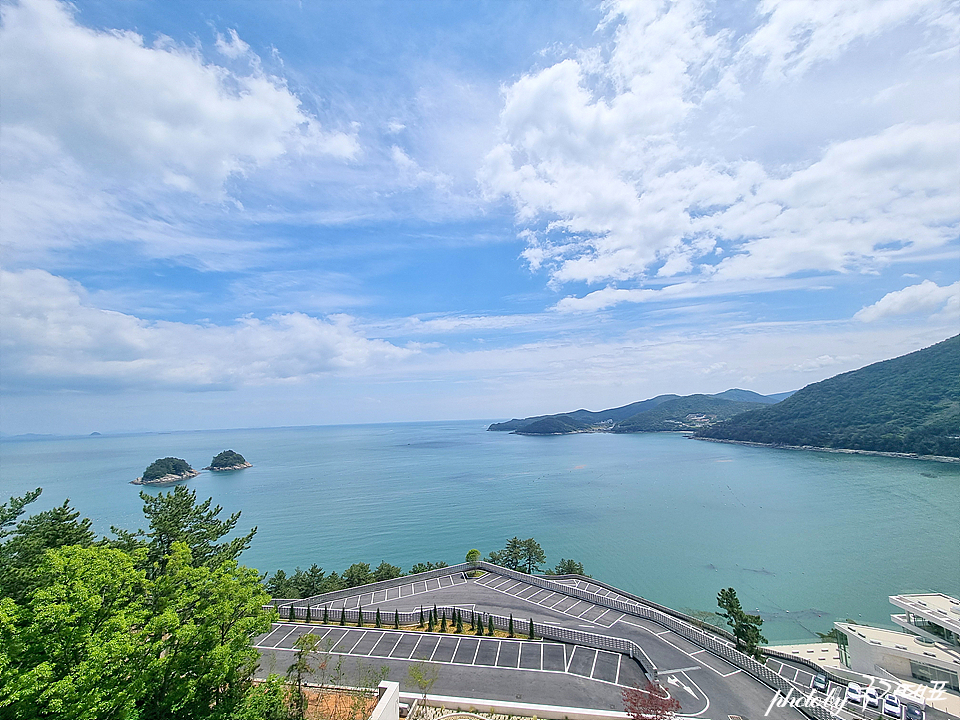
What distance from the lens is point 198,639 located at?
8367 millimetres

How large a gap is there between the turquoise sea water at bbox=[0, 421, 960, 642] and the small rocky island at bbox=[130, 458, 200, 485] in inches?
135

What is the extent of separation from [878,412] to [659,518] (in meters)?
85.5

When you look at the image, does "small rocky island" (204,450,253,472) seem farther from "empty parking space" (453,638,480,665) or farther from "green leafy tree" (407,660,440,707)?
"green leafy tree" (407,660,440,707)

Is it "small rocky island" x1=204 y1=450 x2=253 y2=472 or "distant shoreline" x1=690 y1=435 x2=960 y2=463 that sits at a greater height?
"small rocky island" x1=204 y1=450 x2=253 y2=472

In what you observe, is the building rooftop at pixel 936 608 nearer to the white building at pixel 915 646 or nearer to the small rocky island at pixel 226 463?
the white building at pixel 915 646

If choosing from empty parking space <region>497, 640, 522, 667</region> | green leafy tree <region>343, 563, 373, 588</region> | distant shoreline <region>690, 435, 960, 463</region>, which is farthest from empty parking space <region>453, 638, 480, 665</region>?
distant shoreline <region>690, 435, 960, 463</region>

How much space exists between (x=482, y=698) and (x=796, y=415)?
465 feet

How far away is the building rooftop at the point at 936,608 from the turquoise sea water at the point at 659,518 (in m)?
9.67

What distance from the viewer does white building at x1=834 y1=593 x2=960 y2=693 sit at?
1775cm

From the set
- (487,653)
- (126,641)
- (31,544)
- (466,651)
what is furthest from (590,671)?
(31,544)

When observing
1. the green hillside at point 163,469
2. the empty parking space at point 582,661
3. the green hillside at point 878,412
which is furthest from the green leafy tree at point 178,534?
the green hillside at point 878,412

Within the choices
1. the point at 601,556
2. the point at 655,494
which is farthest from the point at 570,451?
the point at 601,556

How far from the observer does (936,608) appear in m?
20.2

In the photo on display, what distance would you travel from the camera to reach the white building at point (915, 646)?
699 inches
